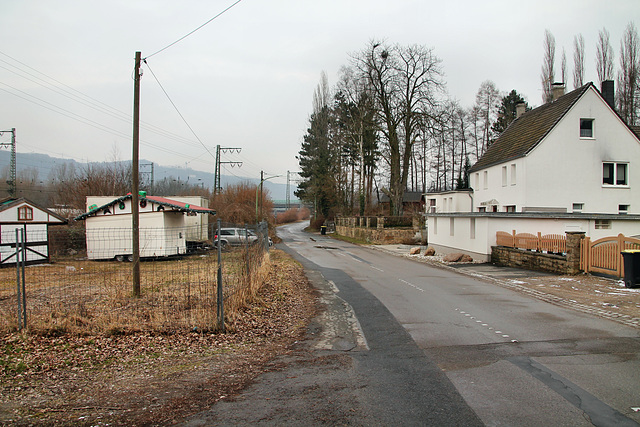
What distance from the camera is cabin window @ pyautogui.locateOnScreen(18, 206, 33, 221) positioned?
23.8m

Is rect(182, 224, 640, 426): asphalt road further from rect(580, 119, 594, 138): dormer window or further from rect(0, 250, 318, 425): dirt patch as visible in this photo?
rect(580, 119, 594, 138): dormer window

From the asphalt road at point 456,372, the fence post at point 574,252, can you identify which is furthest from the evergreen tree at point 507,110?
the asphalt road at point 456,372

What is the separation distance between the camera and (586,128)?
29.0 m

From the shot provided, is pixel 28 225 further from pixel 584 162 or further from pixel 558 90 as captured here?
pixel 558 90

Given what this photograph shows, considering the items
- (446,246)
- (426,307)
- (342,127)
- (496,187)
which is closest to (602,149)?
(496,187)

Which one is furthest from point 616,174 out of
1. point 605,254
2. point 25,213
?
point 25,213

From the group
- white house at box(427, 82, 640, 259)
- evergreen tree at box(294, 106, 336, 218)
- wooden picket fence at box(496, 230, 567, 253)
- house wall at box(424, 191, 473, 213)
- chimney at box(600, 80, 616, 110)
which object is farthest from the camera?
evergreen tree at box(294, 106, 336, 218)

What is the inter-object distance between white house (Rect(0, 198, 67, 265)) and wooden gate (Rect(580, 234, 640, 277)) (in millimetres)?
23583

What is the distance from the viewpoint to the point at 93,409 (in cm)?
480

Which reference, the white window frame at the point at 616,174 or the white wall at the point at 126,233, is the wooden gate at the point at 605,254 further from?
the white wall at the point at 126,233

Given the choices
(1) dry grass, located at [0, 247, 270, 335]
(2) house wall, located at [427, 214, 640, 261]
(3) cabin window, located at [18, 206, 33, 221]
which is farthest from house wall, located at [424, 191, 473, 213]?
(3) cabin window, located at [18, 206, 33, 221]

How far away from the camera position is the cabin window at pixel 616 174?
28766 mm

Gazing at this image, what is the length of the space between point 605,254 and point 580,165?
1542 centimetres

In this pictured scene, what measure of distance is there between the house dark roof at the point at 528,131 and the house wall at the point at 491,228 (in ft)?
→ 20.5
